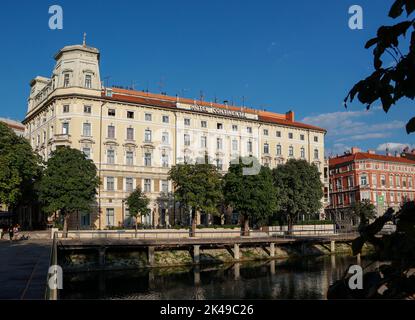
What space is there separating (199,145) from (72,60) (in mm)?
21952

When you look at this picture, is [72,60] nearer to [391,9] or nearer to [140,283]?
[140,283]

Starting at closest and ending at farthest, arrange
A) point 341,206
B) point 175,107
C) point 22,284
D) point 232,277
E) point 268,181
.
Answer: point 22,284, point 232,277, point 268,181, point 175,107, point 341,206

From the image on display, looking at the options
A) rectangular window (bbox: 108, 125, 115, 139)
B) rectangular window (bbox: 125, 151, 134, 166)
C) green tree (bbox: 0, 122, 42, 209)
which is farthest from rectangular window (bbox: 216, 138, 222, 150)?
green tree (bbox: 0, 122, 42, 209)

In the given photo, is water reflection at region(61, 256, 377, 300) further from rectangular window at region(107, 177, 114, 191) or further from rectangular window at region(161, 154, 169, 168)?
rectangular window at region(161, 154, 169, 168)

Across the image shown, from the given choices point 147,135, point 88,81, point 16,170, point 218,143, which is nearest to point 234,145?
point 218,143

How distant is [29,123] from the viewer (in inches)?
2820

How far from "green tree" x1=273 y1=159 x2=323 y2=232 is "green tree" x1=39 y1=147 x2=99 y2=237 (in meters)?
25.3

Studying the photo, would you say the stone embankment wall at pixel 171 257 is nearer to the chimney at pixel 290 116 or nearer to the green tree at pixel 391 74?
the chimney at pixel 290 116

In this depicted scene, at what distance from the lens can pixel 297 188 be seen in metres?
60.2

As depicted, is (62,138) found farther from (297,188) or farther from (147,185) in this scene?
(297,188)
